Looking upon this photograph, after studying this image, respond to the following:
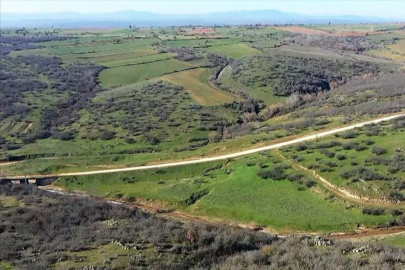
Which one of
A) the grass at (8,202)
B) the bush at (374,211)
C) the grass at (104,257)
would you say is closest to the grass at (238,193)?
the bush at (374,211)

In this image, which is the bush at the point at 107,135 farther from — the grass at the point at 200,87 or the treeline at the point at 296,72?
the treeline at the point at 296,72

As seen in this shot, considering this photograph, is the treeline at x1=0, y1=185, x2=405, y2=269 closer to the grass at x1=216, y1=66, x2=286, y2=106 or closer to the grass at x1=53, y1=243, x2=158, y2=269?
the grass at x1=53, y1=243, x2=158, y2=269

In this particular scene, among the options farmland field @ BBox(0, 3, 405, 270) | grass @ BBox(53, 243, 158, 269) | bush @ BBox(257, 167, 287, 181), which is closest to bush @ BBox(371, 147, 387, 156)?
farmland field @ BBox(0, 3, 405, 270)

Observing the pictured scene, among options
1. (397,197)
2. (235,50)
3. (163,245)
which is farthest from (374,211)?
(235,50)

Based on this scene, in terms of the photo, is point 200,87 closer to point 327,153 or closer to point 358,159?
point 327,153

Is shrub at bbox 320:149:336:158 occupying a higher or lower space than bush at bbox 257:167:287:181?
higher
